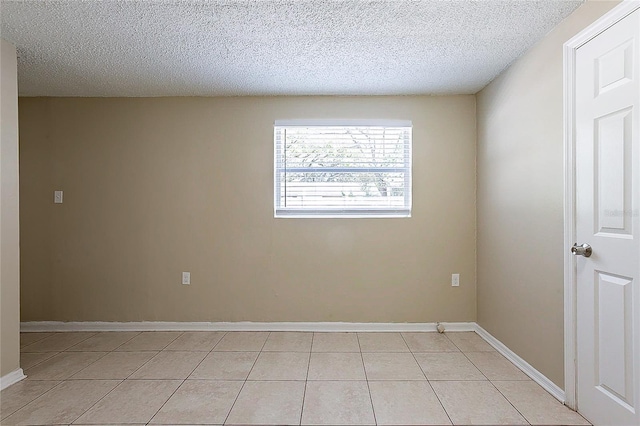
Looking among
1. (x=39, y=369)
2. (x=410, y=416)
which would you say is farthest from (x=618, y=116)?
(x=39, y=369)

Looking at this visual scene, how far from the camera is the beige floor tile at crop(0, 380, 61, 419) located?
7.87 feet

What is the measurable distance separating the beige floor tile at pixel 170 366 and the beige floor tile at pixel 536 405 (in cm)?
220

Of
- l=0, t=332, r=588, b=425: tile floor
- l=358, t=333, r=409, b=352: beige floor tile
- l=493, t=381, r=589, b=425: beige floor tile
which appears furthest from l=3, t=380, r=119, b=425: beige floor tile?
l=493, t=381, r=589, b=425: beige floor tile

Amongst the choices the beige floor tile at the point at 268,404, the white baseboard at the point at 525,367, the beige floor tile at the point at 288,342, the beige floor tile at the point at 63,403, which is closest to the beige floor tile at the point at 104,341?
the beige floor tile at the point at 63,403

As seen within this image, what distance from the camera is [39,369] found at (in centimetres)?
299

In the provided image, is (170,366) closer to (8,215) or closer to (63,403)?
(63,403)

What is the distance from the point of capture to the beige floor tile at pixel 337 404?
224 cm

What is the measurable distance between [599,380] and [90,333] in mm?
4153

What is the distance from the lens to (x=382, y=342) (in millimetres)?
3607

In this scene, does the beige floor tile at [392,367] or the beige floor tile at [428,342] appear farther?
the beige floor tile at [428,342]

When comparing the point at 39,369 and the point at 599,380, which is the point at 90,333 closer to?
the point at 39,369

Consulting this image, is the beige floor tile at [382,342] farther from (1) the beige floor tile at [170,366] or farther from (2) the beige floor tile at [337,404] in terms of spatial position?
(1) the beige floor tile at [170,366]

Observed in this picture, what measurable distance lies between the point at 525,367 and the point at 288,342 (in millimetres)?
1915

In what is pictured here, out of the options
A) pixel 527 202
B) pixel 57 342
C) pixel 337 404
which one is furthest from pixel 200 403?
pixel 527 202
